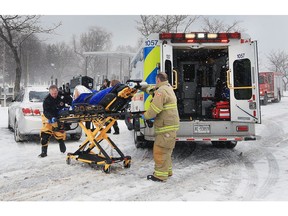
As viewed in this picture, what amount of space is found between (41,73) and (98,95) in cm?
4538

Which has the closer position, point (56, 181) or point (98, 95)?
point (56, 181)

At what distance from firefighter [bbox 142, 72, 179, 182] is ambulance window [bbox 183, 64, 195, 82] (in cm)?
466

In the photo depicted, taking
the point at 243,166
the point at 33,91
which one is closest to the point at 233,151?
the point at 243,166

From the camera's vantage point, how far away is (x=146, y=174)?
5789 mm

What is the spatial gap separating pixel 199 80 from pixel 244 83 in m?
3.04

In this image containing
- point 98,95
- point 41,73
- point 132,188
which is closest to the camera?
point 132,188

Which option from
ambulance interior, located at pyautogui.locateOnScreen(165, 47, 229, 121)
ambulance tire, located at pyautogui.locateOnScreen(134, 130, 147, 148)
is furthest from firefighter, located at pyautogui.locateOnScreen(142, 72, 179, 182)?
ambulance interior, located at pyautogui.locateOnScreen(165, 47, 229, 121)

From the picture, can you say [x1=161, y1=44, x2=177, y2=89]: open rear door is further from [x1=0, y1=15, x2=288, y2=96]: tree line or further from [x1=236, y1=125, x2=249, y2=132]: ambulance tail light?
[x1=0, y1=15, x2=288, y2=96]: tree line

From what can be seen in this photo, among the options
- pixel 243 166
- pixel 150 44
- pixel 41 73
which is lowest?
pixel 243 166

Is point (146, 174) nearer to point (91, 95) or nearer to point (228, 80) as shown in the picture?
point (91, 95)

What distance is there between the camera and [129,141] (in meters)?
9.34

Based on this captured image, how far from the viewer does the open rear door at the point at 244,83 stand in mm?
6652

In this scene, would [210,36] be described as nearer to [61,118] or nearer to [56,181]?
[61,118]

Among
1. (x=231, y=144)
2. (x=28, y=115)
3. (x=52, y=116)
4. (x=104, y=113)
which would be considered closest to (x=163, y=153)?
(x=104, y=113)
